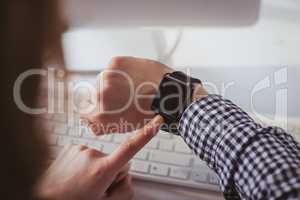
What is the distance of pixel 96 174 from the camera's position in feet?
1.29

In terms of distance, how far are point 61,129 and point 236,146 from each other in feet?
0.75

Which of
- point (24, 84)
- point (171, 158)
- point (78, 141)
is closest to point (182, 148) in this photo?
point (171, 158)

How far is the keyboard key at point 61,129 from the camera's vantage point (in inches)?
18.6

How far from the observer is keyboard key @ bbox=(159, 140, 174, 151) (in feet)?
1.42

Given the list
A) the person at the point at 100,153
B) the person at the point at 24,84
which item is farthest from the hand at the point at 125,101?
the person at the point at 24,84

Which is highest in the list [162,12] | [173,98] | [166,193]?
[162,12]

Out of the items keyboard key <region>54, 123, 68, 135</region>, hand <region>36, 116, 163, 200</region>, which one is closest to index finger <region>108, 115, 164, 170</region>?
hand <region>36, 116, 163, 200</region>

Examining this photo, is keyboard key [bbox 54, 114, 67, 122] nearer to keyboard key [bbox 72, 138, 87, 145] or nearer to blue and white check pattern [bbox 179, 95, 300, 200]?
keyboard key [bbox 72, 138, 87, 145]

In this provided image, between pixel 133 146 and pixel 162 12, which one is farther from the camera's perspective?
pixel 162 12

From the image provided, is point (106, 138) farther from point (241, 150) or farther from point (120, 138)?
point (241, 150)

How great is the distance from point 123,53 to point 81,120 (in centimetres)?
11

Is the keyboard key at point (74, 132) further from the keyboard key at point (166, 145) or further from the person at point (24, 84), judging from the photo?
the person at point (24, 84)

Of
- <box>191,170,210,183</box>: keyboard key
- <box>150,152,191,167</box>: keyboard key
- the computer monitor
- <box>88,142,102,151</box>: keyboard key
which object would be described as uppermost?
the computer monitor

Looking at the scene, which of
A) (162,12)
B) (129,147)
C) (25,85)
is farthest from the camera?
(162,12)
